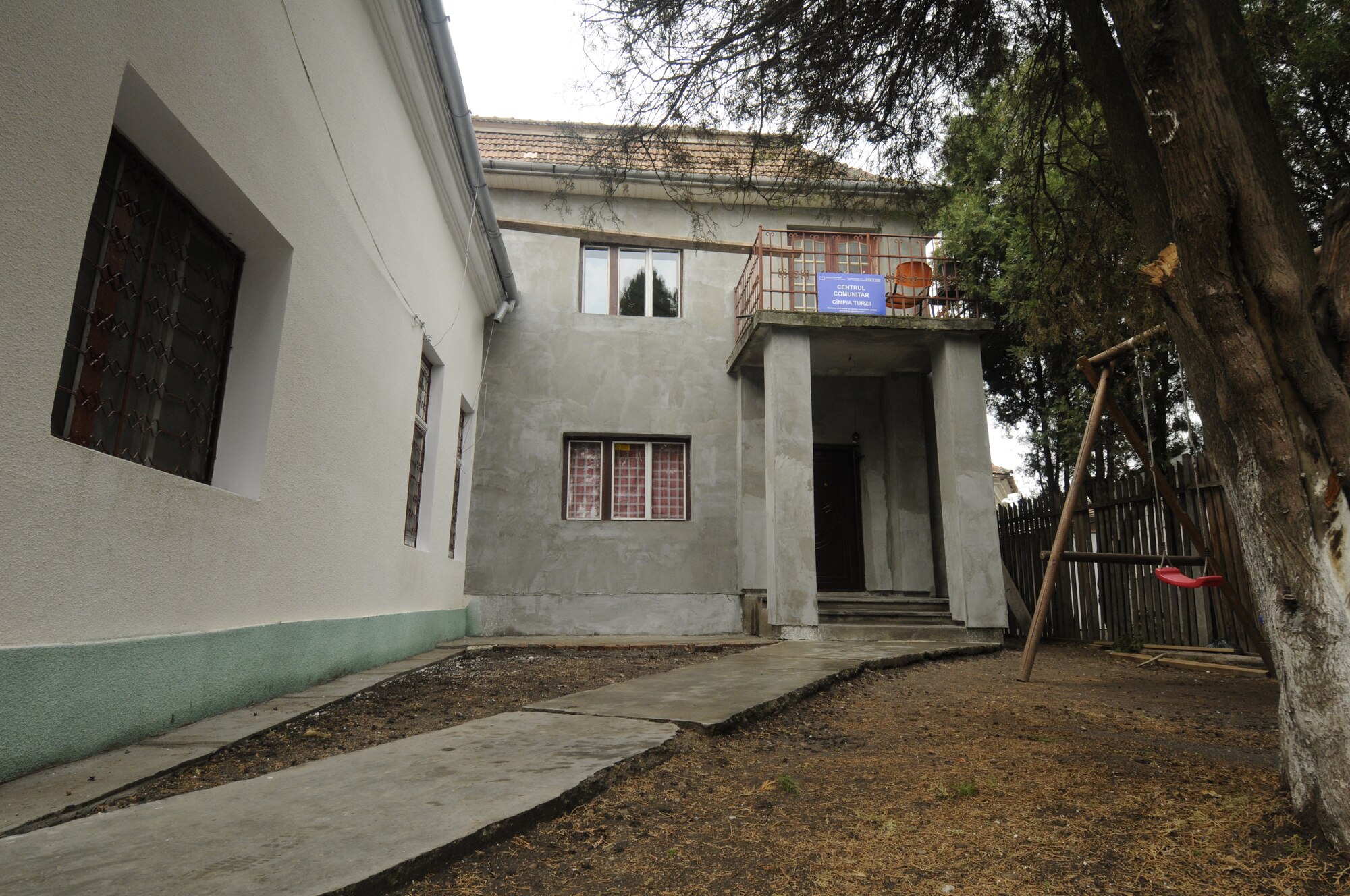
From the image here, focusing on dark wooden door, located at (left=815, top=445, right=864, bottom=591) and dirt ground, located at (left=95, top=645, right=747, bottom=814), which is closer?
dirt ground, located at (left=95, top=645, right=747, bottom=814)

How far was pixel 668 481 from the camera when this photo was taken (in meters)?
11.0

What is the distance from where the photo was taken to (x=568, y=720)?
3.57m

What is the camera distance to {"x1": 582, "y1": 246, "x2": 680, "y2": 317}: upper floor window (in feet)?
37.4

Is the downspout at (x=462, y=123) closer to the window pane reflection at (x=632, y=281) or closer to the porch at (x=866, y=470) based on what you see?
the window pane reflection at (x=632, y=281)

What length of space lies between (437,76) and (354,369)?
284 centimetres

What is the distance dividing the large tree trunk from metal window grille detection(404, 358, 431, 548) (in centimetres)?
642

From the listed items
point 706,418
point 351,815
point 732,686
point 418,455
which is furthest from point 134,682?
point 706,418

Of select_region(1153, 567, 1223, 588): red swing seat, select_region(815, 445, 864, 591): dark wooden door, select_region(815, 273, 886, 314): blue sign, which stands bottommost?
select_region(1153, 567, 1223, 588): red swing seat

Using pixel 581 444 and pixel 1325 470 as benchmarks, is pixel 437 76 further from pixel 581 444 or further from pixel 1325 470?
pixel 1325 470

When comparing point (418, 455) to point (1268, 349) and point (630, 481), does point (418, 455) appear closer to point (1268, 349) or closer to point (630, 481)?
point (630, 481)

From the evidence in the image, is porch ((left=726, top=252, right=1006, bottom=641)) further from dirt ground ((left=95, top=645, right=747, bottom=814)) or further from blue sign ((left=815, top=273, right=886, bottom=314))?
dirt ground ((left=95, top=645, right=747, bottom=814))

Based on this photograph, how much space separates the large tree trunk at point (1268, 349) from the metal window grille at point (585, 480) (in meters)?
8.74

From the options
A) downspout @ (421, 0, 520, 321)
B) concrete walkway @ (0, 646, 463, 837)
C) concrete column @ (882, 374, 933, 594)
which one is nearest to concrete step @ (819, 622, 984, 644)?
concrete column @ (882, 374, 933, 594)

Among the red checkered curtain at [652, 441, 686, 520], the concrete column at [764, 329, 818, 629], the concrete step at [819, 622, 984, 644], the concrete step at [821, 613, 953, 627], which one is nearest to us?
the concrete step at [819, 622, 984, 644]
